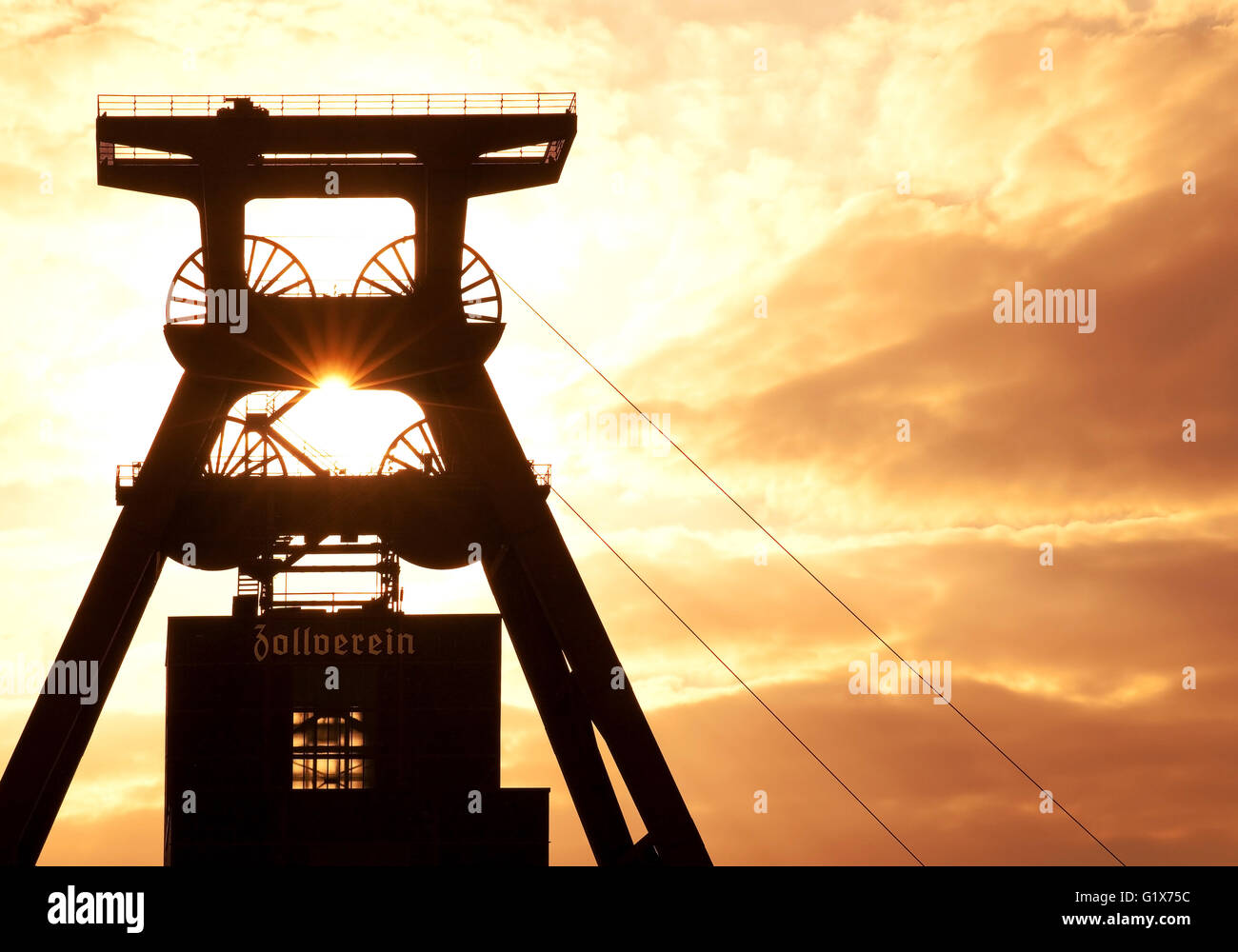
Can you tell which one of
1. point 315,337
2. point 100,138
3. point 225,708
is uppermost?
point 100,138

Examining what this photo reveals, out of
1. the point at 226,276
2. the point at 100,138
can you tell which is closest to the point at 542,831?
the point at 226,276

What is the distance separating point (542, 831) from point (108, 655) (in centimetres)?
1458

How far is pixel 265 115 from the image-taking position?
129 ft

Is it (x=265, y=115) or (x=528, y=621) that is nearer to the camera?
(x=265, y=115)
